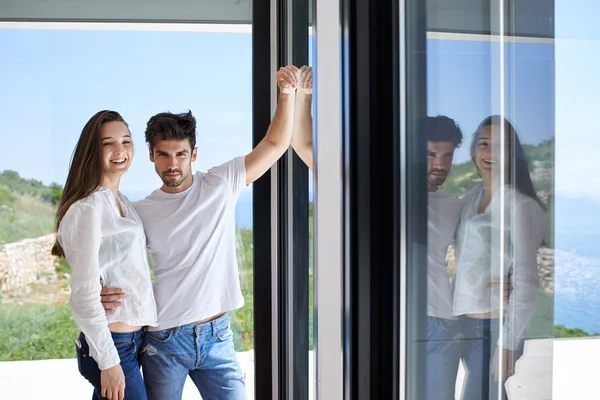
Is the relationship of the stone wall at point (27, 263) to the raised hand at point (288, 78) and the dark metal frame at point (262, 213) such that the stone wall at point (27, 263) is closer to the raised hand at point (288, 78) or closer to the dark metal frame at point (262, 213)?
the dark metal frame at point (262, 213)

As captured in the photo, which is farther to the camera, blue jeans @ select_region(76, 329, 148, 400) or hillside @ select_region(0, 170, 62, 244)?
hillside @ select_region(0, 170, 62, 244)

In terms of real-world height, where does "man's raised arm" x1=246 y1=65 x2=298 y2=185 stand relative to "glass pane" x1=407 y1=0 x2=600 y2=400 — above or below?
above

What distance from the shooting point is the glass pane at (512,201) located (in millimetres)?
339

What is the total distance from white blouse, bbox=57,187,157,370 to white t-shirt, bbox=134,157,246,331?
51 millimetres

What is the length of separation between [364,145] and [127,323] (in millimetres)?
1456

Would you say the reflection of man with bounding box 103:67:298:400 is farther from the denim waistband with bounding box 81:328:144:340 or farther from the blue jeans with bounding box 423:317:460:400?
the blue jeans with bounding box 423:317:460:400

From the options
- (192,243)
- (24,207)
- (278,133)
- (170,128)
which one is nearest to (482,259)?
(278,133)

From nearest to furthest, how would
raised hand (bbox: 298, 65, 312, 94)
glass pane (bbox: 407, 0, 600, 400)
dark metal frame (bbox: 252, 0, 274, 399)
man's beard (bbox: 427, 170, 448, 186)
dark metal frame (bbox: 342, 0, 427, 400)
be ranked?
glass pane (bbox: 407, 0, 600, 400), man's beard (bbox: 427, 170, 448, 186), dark metal frame (bbox: 342, 0, 427, 400), raised hand (bbox: 298, 65, 312, 94), dark metal frame (bbox: 252, 0, 274, 399)

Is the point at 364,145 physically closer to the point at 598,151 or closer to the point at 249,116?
the point at 598,151

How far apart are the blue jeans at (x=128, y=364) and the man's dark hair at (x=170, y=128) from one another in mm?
680

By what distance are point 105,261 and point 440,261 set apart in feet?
5.38

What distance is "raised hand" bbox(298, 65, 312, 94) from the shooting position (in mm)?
1620

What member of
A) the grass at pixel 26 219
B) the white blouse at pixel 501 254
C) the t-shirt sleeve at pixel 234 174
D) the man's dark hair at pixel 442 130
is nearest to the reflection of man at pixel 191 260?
the t-shirt sleeve at pixel 234 174

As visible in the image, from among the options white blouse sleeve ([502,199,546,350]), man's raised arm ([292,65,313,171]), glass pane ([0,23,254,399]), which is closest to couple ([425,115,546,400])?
white blouse sleeve ([502,199,546,350])
